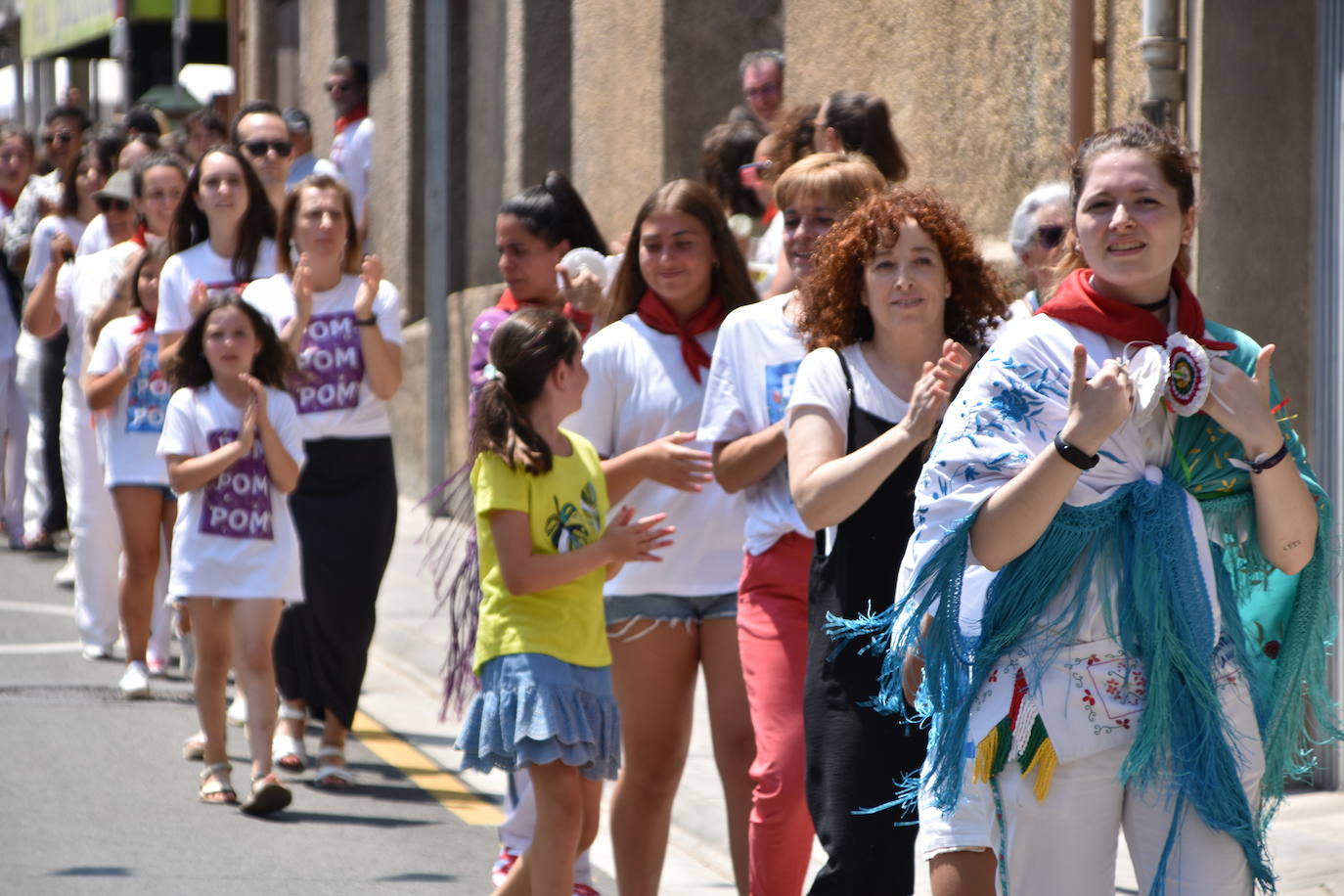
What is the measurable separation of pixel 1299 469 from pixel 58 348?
33.0 ft

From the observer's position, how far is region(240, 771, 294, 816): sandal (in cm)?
647

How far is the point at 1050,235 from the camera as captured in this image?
554cm

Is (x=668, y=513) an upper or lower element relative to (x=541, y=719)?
upper

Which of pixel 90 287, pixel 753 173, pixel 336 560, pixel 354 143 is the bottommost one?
pixel 336 560

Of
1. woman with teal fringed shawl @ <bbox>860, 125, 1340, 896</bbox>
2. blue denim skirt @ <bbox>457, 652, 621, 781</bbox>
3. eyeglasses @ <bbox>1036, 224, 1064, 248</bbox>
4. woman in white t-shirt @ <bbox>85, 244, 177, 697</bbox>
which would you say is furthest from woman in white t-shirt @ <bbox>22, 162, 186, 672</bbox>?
woman with teal fringed shawl @ <bbox>860, 125, 1340, 896</bbox>

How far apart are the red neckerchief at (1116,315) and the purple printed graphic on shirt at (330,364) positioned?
4255 millimetres

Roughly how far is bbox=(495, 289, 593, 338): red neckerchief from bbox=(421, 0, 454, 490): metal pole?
22.8 feet

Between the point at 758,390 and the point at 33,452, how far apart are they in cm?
890

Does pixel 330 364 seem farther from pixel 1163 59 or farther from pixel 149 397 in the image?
pixel 1163 59

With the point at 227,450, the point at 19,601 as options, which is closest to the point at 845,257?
the point at 227,450

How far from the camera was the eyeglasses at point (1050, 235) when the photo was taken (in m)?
5.50

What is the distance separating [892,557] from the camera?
4.32m

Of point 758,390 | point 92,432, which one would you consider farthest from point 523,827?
point 92,432

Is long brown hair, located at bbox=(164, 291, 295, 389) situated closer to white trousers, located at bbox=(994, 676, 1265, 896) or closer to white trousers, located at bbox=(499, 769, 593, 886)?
white trousers, located at bbox=(499, 769, 593, 886)
